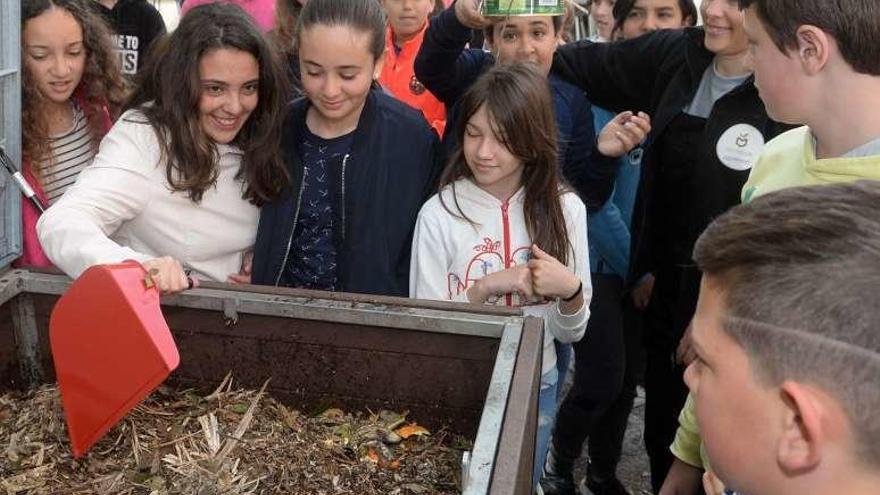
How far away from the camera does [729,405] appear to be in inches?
35.8

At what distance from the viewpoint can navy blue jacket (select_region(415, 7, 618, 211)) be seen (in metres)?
2.41

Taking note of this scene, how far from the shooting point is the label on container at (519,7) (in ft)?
7.75

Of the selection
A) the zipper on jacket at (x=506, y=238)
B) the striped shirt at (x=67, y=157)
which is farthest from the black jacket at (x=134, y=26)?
the zipper on jacket at (x=506, y=238)

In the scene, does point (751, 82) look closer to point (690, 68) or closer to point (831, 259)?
point (690, 68)

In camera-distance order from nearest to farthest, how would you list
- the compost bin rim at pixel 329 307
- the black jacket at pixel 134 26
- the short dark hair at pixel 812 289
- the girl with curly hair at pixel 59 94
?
the short dark hair at pixel 812 289 < the compost bin rim at pixel 329 307 < the girl with curly hair at pixel 59 94 < the black jacket at pixel 134 26

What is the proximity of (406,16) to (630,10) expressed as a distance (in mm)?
781

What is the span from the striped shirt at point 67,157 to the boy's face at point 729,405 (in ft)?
5.83

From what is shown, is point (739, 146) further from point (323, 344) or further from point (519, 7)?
point (323, 344)

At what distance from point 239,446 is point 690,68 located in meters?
1.46

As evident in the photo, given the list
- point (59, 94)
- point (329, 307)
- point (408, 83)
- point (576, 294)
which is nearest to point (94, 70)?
point (59, 94)

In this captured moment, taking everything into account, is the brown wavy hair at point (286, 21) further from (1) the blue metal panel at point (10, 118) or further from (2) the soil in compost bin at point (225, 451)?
(2) the soil in compost bin at point (225, 451)

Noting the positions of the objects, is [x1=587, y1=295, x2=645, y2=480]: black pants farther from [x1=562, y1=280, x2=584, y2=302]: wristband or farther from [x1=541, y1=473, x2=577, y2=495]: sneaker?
[x1=562, y1=280, x2=584, y2=302]: wristband

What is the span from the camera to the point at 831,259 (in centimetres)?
84

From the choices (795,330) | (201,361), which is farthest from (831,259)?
(201,361)
